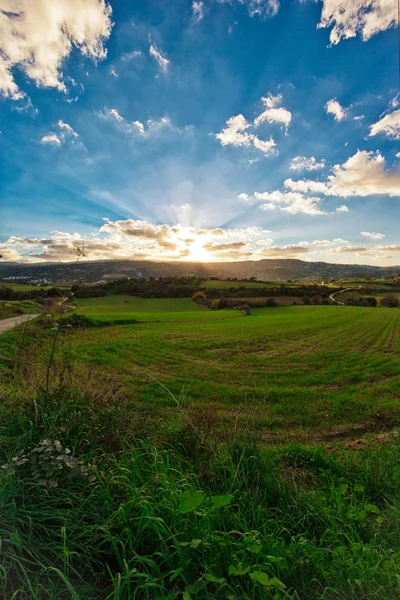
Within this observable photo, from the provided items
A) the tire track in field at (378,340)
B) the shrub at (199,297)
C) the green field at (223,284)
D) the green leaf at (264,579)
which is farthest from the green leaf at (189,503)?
the green field at (223,284)

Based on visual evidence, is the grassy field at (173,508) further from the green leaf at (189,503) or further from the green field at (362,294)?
the green field at (362,294)

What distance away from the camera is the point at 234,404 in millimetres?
10719

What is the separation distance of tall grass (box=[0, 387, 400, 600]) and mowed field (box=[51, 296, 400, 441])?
38.8 inches

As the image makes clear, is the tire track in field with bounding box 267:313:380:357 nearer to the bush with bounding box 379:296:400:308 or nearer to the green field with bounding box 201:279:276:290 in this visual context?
the green field with bounding box 201:279:276:290

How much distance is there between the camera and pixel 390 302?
235 feet

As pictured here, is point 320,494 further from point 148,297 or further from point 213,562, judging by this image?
point 148,297

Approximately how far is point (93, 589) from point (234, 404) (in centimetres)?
914

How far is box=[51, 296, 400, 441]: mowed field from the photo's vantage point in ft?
29.0

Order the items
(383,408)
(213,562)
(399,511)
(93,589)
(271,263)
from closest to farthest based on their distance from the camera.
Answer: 1. (93,589)
2. (213,562)
3. (399,511)
4. (383,408)
5. (271,263)

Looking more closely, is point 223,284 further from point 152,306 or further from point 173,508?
point 173,508

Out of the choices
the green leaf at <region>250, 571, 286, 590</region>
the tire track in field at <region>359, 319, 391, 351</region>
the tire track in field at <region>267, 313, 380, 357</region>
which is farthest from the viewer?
the tire track in field at <region>359, 319, 391, 351</region>

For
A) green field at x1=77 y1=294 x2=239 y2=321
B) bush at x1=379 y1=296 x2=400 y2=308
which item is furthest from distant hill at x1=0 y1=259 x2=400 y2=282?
bush at x1=379 y1=296 x2=400 y2=308

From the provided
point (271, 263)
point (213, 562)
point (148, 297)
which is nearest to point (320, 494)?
point (213, 562)

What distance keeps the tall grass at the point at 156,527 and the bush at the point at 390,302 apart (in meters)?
79.7
